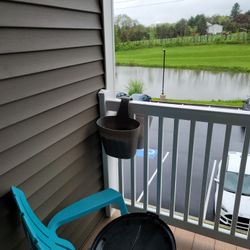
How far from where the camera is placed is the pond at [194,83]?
1469mm

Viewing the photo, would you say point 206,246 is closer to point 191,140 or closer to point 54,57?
point 191,140

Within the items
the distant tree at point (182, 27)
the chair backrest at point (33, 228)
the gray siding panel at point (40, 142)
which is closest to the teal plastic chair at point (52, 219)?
the chair backrest at point (33, 228)

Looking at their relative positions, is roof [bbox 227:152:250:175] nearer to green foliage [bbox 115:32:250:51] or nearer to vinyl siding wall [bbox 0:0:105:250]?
green foliage [bbox 115:32:250:51]

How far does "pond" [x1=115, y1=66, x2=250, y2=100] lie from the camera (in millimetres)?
1469

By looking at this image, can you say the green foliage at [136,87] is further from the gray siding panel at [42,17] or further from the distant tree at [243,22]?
the distant tree at [243,22]

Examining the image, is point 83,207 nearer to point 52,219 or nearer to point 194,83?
point 52,219

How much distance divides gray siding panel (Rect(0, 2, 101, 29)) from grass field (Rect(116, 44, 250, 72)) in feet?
1.34

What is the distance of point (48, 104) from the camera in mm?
1096

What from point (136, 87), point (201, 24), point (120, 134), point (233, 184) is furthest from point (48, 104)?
point (233, 184)

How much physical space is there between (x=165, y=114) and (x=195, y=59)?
504mm

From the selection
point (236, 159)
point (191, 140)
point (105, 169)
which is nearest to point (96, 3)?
point (191, 140)

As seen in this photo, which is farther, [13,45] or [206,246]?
[206,246]

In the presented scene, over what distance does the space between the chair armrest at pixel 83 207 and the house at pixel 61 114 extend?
0.28 ft

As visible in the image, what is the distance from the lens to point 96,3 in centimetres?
136
